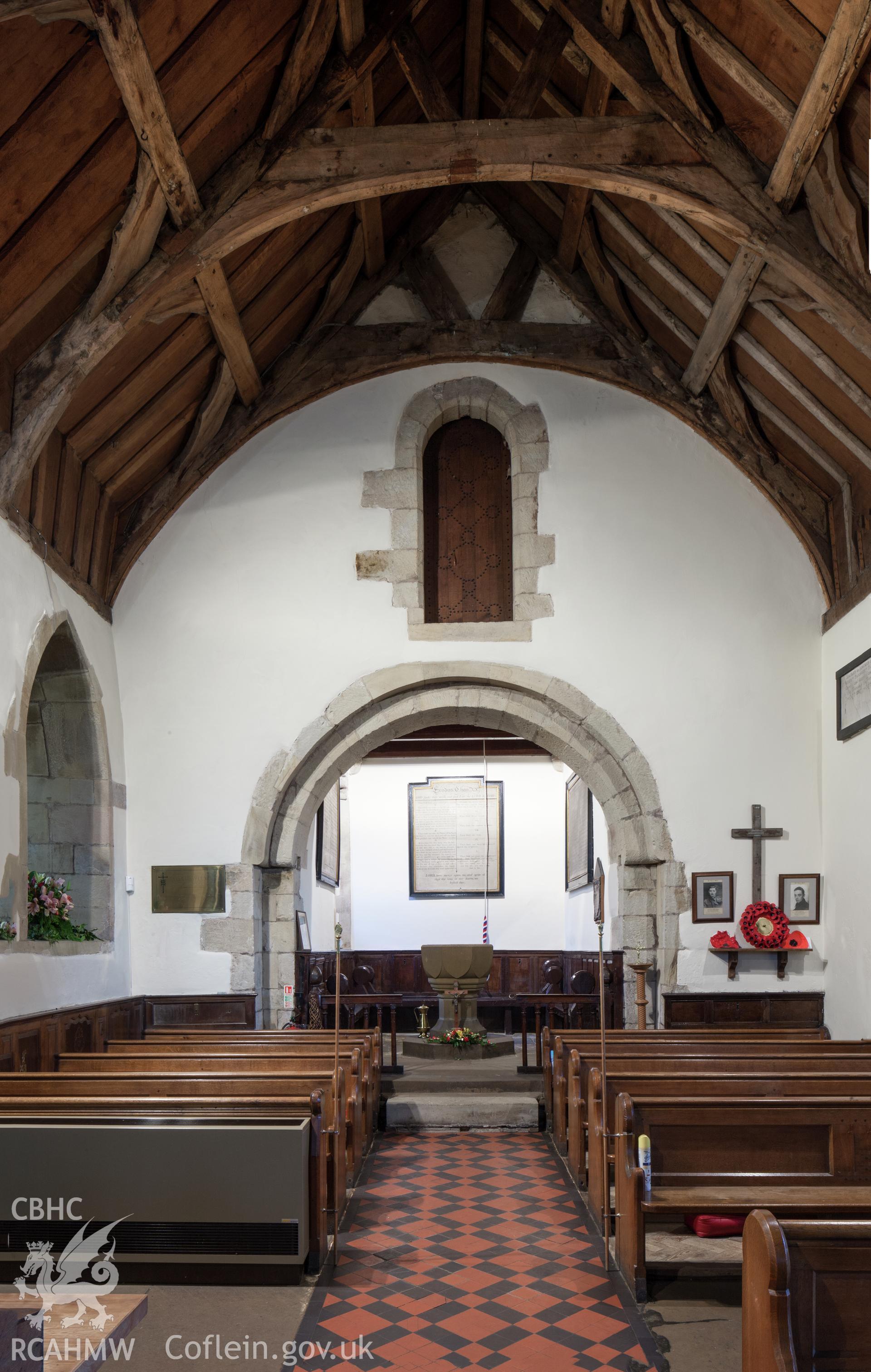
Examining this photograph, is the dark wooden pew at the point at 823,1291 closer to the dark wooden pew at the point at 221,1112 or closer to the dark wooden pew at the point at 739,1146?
the dark wooden pew at the point at 739,1146

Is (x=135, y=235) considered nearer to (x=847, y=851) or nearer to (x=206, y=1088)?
(x=206, y=1088)

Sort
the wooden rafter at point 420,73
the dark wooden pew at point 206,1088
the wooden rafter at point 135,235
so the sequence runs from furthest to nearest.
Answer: the wooden rafter at point 420,73
the wooden rafter at point 135,235
the dark wooden pew at point 206,1088

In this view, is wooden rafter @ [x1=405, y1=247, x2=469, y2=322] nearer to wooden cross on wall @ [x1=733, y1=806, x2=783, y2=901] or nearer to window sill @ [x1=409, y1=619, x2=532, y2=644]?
window sill @ [x1=409, y1=619, x2=532, y2=644]

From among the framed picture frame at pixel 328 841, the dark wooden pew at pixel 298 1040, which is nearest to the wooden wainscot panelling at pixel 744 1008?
the dark wooden pew at pixel 298 1040

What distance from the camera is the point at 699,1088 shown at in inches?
184

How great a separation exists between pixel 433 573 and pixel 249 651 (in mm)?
1569

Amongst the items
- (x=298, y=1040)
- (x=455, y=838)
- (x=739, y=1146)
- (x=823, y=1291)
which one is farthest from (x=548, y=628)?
(x=823, y=1291)

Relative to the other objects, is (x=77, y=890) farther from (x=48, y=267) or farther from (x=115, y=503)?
(x=48, y=267)

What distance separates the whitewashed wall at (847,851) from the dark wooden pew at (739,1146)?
334cm

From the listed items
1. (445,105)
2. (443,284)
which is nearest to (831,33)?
(445,105)

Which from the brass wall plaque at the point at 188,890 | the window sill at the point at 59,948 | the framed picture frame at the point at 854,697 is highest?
the framed picture frame at the point at 854,697

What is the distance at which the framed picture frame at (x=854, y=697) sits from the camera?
746cm

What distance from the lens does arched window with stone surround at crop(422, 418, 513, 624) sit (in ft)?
29.9

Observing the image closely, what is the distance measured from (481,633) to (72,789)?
317 centimetres
